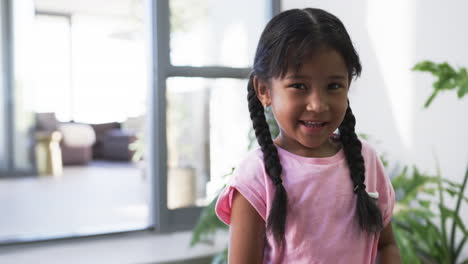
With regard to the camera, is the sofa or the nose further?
the sofa

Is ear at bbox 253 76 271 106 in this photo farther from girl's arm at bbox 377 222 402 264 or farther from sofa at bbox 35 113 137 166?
sofa at bbox 35 113 137 166

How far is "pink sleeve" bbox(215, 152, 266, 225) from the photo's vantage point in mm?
773

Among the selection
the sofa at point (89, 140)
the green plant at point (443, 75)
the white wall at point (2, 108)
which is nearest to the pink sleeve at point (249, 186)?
the green plant at point (443, 75)

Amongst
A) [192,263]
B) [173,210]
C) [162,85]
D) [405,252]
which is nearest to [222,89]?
[162,85]

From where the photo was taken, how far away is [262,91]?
847mm

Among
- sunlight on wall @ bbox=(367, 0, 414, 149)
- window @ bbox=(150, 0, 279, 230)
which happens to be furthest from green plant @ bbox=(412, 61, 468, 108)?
window @ bbox=(150, 0, 279, 230)

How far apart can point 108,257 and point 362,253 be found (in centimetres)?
235

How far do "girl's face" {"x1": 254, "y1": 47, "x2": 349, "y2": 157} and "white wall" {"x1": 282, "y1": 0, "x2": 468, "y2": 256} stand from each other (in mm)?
1615

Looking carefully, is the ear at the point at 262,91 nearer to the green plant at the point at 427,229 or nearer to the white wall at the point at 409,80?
the green plant at the point at 427,229

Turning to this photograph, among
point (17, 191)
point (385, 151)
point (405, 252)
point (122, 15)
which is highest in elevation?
point (122, 15)

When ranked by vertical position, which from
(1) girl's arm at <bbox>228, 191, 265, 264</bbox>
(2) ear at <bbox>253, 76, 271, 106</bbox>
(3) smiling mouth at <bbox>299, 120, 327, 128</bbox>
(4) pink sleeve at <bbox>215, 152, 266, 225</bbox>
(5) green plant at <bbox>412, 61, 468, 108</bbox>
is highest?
(5) green plant at <bbox>412, 61, 468, 108</bbox>

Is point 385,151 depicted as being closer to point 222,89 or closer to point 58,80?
point 222,89

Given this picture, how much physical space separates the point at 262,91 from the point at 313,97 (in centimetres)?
12

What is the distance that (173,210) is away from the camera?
11.5ft
